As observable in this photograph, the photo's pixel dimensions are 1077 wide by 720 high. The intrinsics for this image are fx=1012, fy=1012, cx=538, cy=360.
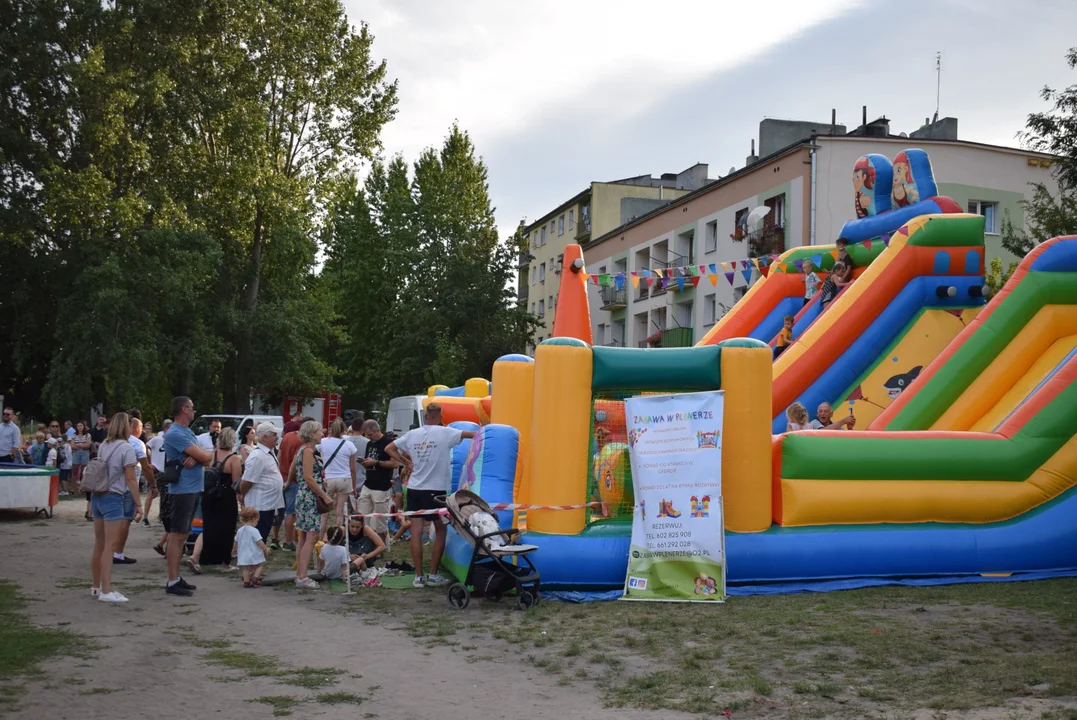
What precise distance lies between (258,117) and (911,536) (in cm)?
2285

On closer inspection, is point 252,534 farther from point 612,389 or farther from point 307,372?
point 307,372

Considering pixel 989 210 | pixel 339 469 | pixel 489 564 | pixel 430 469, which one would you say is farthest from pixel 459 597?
pixel 989 210

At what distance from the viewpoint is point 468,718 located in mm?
5109

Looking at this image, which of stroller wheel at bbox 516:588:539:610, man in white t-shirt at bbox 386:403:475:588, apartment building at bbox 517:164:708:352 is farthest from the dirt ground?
apartment building at bbox 517:164:708:352

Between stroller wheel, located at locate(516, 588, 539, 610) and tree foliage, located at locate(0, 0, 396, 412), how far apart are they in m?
18.2

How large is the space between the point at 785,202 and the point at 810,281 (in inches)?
557

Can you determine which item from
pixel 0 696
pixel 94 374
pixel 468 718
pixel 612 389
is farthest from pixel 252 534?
pixel 94 374

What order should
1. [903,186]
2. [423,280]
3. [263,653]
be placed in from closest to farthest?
1. [263,653]
2. [903,186]
3. [423,280]

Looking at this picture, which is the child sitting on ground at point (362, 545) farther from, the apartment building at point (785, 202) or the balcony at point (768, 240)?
the balcony at point (768, 240)

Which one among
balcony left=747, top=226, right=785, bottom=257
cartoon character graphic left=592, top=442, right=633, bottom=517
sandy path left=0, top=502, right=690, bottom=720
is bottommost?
sandy path left=0, top=502, right=690, bottom=720

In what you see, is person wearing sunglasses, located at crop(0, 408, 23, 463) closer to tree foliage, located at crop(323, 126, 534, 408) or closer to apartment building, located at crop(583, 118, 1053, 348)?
apartment building, located at crop(583, 118, 1053, 348)

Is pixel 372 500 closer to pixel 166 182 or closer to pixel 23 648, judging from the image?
pixel 23 648

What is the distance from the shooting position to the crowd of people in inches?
332

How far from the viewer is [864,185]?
566 inches
